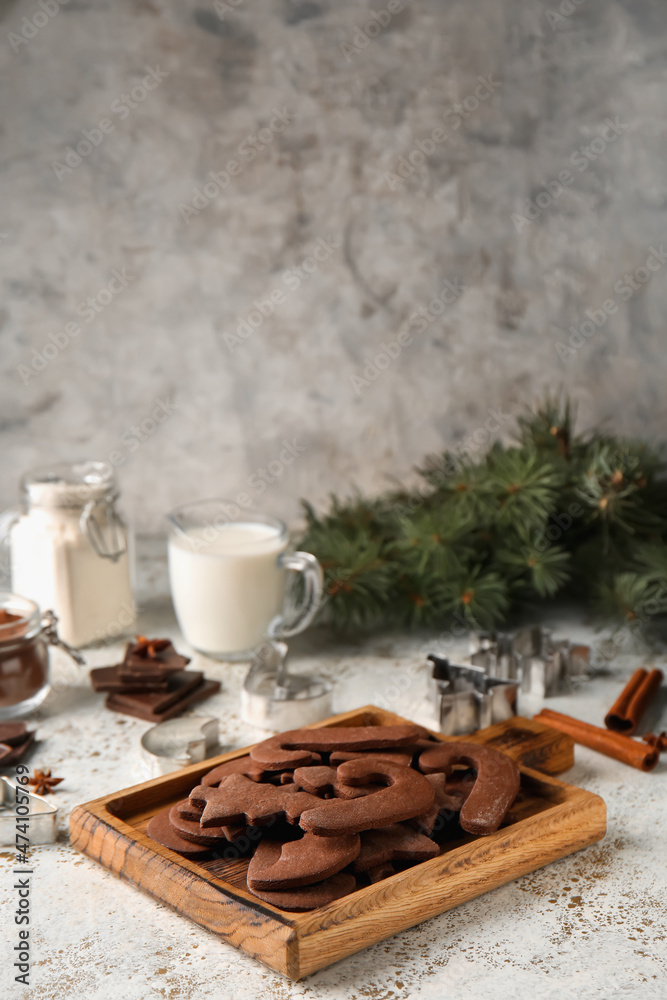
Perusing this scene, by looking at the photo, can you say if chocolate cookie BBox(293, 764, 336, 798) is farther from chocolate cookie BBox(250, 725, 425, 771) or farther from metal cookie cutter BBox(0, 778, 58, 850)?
metal cookie cutter BBox(0, 778, 58, 850)

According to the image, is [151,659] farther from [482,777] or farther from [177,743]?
[482,777]

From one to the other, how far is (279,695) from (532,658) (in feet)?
0.87

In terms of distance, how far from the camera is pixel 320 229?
1.55 m

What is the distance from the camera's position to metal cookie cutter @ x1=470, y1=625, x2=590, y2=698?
104 cm

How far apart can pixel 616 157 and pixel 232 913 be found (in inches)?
48.1

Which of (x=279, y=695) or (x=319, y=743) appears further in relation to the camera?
(x=279, y=695)

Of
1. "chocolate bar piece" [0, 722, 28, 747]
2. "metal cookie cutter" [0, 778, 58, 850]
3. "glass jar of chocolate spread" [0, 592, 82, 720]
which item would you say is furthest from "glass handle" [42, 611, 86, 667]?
"metal cookie cutter" [0, 778, 58, 850]

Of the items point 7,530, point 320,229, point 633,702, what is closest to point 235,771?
point 633,702

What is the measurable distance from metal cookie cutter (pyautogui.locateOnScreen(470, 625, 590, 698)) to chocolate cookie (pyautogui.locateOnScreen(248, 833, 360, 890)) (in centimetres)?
42

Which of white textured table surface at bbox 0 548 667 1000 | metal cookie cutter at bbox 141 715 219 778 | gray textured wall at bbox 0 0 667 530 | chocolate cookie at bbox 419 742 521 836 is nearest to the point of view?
white textured table surface at bbox 0 548 667 1000

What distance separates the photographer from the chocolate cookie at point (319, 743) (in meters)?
0.77

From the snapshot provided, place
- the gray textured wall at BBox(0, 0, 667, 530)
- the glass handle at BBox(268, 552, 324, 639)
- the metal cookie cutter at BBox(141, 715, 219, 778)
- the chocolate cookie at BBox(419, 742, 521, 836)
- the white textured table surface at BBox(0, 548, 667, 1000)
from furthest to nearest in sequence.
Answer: the gray textured wall at BBox(0, 0, 667, 530) < the glass handle at BBox(268, 552, 324, 639) < the metal cookie cutter at BBox(141, 715, 219, 778) < the chocolate cookie at BBox(419, 742, 521, 836) < the white textured table surface at BBox(0, 548, 667, 1000)

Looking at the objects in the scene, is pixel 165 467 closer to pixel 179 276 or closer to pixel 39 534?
pixel 179 276

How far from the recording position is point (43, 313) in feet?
5.19
